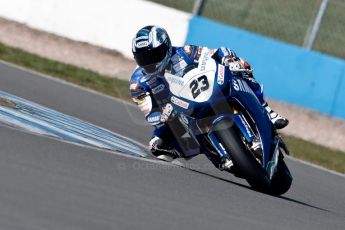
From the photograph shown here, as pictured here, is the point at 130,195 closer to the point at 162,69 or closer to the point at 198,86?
the point at 198,86

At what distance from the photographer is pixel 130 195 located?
648cm

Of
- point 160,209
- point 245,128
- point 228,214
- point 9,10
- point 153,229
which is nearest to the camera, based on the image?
point 153,229

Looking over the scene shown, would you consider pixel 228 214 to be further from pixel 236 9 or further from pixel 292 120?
pixel 236 9

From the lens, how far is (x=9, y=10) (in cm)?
1802

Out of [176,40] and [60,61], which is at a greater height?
[176,40]

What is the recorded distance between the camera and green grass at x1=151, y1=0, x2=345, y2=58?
50.8 feet

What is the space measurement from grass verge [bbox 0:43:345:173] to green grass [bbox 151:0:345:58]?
199 centimetres

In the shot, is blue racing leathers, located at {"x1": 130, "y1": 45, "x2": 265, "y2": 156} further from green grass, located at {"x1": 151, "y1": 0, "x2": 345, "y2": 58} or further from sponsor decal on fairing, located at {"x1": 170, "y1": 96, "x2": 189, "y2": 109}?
green grass, located at {"x1": 151, "y1": 0, "x2": 345, "y2": 58}

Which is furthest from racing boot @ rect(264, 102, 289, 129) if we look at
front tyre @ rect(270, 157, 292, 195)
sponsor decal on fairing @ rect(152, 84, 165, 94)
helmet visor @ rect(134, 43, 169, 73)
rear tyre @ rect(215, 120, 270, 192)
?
helmet visor @ rect(134, 43, 169, 73)

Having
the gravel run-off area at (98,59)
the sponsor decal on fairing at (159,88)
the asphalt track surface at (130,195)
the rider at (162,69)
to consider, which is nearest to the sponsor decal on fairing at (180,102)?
the rider at (162,69)

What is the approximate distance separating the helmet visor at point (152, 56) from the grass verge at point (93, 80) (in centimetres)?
503

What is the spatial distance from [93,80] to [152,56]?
777cm

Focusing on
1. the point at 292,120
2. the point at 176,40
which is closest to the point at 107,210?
the point at 292,120

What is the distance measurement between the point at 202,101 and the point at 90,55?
31.2 ft
